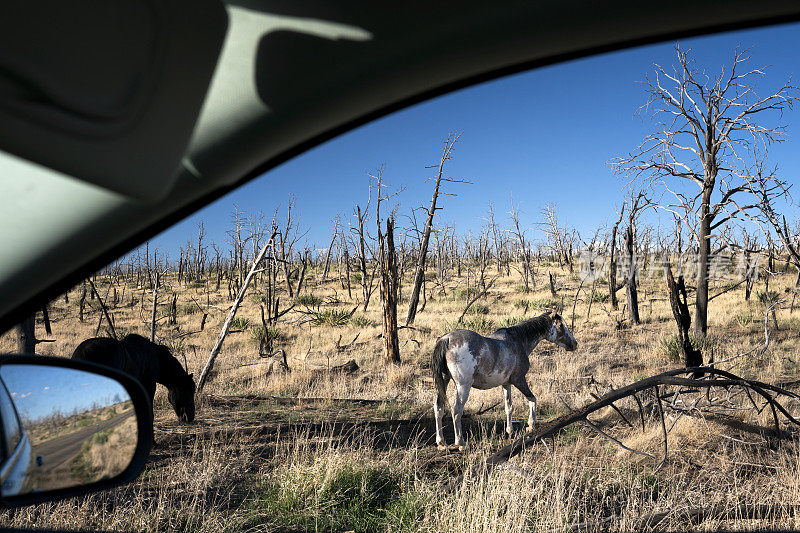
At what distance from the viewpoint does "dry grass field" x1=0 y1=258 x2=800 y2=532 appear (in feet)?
9.52

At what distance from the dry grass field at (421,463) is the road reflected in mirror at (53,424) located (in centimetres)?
219

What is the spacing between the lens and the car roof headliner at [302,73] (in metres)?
0.87

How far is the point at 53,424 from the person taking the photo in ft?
2.93

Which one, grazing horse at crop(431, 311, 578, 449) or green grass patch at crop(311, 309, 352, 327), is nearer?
grazing horse at crop(431, 311, 578, 449)

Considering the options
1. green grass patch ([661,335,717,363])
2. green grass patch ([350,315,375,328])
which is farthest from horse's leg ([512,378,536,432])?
green grass patch ([350,315,375,328])

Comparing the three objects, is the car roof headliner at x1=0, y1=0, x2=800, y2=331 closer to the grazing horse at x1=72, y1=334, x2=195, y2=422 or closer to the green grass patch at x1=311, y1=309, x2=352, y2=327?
the grazing horse at x1=72, y1=334, x2=195, y2=422

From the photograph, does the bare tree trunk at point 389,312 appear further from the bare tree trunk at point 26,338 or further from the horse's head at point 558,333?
the bare tree trunk at point 26,338

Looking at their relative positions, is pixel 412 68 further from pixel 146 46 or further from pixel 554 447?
pixel 554 447

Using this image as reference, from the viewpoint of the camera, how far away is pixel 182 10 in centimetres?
85

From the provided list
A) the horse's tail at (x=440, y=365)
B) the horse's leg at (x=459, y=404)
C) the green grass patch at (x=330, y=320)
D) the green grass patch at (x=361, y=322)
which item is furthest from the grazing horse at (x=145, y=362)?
the green grass patch at (x=330, y=320)

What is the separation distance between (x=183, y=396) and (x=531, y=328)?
4698 mm

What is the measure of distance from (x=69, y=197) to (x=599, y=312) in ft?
67.3

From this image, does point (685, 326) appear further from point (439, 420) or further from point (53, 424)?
point (53, 424)

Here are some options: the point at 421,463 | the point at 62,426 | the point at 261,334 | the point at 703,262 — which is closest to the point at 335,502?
the point at 421,463
